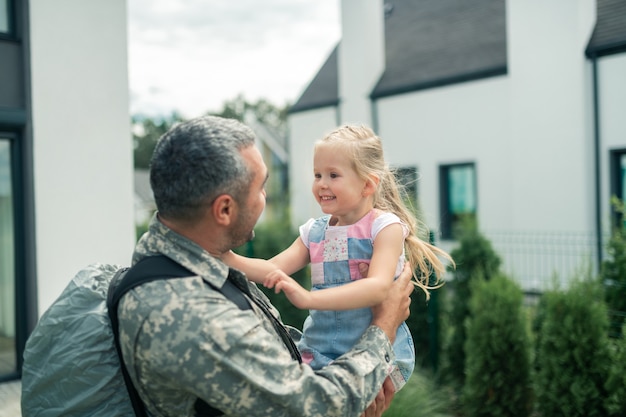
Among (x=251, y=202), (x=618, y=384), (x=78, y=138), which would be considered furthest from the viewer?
(x=78, y=138)

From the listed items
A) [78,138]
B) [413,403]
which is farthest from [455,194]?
[413,403]

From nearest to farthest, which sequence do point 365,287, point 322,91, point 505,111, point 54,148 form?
point 365,287 < point 54,148 < point 505,111 < point 322,91

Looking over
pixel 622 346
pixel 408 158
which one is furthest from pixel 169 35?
pixel 622 346

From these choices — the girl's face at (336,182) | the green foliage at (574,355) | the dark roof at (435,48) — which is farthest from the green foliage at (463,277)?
the dark roof at (435,48)

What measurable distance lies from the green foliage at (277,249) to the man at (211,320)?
6.20 meters

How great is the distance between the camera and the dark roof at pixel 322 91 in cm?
1684

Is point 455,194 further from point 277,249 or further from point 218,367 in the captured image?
point 218,367

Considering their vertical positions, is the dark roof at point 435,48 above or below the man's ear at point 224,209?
above

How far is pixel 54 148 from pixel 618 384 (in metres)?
5.56

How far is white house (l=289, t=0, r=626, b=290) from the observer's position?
1140 cm

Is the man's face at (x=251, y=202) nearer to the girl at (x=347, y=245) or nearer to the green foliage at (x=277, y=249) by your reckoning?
the girl at (x=347, y=245)

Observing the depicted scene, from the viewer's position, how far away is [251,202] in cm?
164

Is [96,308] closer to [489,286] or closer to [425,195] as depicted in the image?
[489,286]

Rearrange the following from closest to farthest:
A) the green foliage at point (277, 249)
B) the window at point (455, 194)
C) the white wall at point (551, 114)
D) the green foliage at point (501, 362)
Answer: the green foliage at point (501, 362)
the green foliage at point (277, 249)
the white wall at point (551, 114)
the window at point (455, 194)
